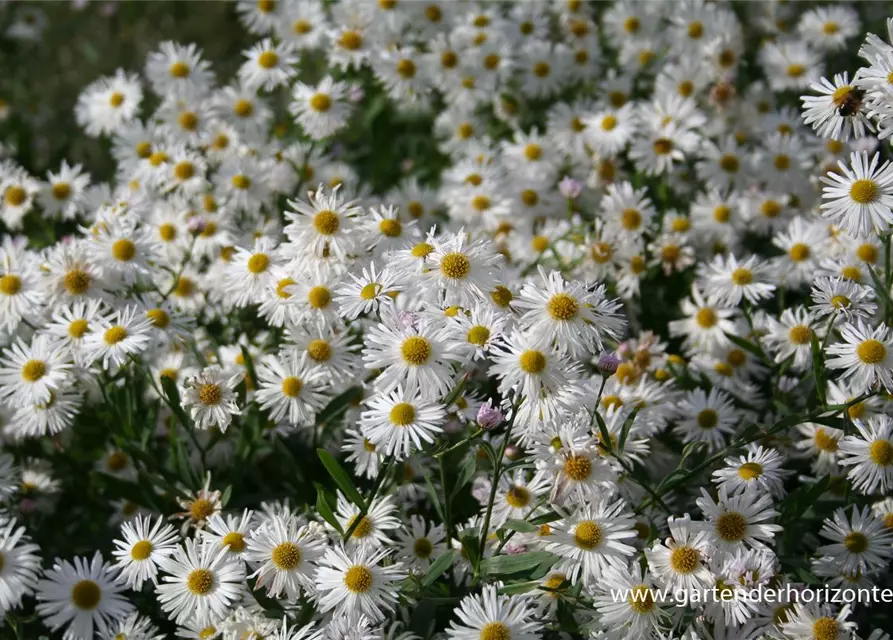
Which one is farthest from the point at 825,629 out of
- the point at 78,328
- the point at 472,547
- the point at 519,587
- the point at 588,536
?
the point at 78,328

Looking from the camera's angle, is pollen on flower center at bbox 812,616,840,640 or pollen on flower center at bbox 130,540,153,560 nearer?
pollen on flower center at bbox 812,616,840,640

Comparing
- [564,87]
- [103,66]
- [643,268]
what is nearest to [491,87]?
[564,87]

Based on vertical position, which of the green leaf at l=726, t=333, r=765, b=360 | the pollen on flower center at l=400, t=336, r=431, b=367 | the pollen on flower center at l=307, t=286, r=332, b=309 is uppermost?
the green leaf at l=726, t=333, r=765, b=360

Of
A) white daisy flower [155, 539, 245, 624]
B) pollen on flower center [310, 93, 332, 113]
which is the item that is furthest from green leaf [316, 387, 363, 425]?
pollen on flower center [310, 93, 332, 113]

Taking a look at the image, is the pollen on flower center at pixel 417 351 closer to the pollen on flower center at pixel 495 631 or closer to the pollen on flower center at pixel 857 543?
the pollen on flower center at pixel 495 631

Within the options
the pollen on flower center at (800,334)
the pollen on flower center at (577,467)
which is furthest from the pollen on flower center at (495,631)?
the pollen on flower center at (800,334)

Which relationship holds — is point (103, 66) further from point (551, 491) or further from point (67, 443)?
point (551, 491)

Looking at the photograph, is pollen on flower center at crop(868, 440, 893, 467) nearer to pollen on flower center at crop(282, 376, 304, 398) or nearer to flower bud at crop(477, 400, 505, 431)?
flower bud at crop(477, 400, 505, 431)
